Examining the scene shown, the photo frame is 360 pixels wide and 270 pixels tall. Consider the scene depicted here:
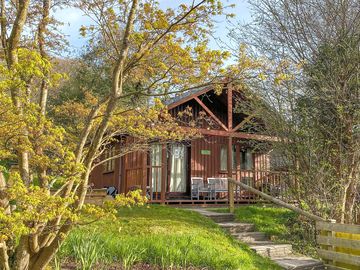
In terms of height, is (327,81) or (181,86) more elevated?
(327,81)

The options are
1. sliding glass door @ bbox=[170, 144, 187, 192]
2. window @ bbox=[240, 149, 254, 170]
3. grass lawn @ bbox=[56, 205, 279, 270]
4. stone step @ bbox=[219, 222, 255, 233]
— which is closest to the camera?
grass lawn @ bbox=[56, 205, 279, 270]

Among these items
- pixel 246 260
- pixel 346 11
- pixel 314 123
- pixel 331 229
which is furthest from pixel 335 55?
pixel 246 260

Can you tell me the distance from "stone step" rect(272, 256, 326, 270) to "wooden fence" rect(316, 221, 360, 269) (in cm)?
81

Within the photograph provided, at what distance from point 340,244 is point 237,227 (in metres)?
3.53

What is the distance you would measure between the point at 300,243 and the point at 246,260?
3165 mm

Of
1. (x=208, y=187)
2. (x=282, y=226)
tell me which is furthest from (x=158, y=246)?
(x=208, y=187)

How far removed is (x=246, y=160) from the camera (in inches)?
706

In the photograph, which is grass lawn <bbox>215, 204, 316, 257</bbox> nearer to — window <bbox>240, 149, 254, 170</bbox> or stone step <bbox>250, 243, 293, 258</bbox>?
stone step <bbox>250, 243, 293, 258</bbox>

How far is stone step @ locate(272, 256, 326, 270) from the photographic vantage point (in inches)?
321

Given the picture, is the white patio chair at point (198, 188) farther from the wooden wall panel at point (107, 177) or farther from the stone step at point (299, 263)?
the stone step at point (299, 263)

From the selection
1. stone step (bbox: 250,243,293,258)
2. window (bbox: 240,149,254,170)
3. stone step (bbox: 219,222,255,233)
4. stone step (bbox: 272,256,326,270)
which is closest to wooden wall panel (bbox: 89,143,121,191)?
window (bbox: 240,149,254,170)

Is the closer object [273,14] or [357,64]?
[357,64]

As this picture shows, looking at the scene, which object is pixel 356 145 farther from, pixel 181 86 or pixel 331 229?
pixel 181 86

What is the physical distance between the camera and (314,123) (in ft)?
32.7
